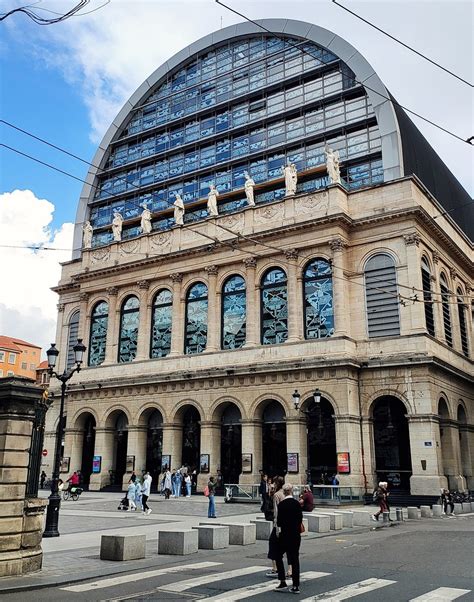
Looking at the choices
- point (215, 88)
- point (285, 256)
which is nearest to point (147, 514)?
point (285, 256)

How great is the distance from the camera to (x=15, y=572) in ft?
35.7

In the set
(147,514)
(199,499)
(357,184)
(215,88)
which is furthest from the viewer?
(215,88)

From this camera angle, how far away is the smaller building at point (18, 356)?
99375mm

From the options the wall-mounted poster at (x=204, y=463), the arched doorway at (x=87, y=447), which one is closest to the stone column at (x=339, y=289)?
the wall-mounted poster at (x=204, y=463)

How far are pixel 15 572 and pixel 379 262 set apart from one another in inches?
1123

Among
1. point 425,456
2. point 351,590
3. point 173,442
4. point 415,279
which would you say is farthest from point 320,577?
point 173,442

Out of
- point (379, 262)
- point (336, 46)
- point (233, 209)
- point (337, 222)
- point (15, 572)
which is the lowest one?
point (15, 572)

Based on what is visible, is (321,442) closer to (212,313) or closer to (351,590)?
(212,313)

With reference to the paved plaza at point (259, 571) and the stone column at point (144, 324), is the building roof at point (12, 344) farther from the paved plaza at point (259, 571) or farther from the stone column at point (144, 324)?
the paved plaza at point (259, 571)

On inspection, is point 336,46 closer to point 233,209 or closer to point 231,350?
point 233,209

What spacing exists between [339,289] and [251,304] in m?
5.96

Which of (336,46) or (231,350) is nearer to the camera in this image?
(231,350)

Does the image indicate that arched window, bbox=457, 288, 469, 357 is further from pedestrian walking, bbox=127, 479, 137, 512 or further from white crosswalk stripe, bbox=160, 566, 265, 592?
white crosswalk stripe, bbox=160, 566, 265, 592

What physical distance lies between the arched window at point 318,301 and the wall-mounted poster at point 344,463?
6878mm
